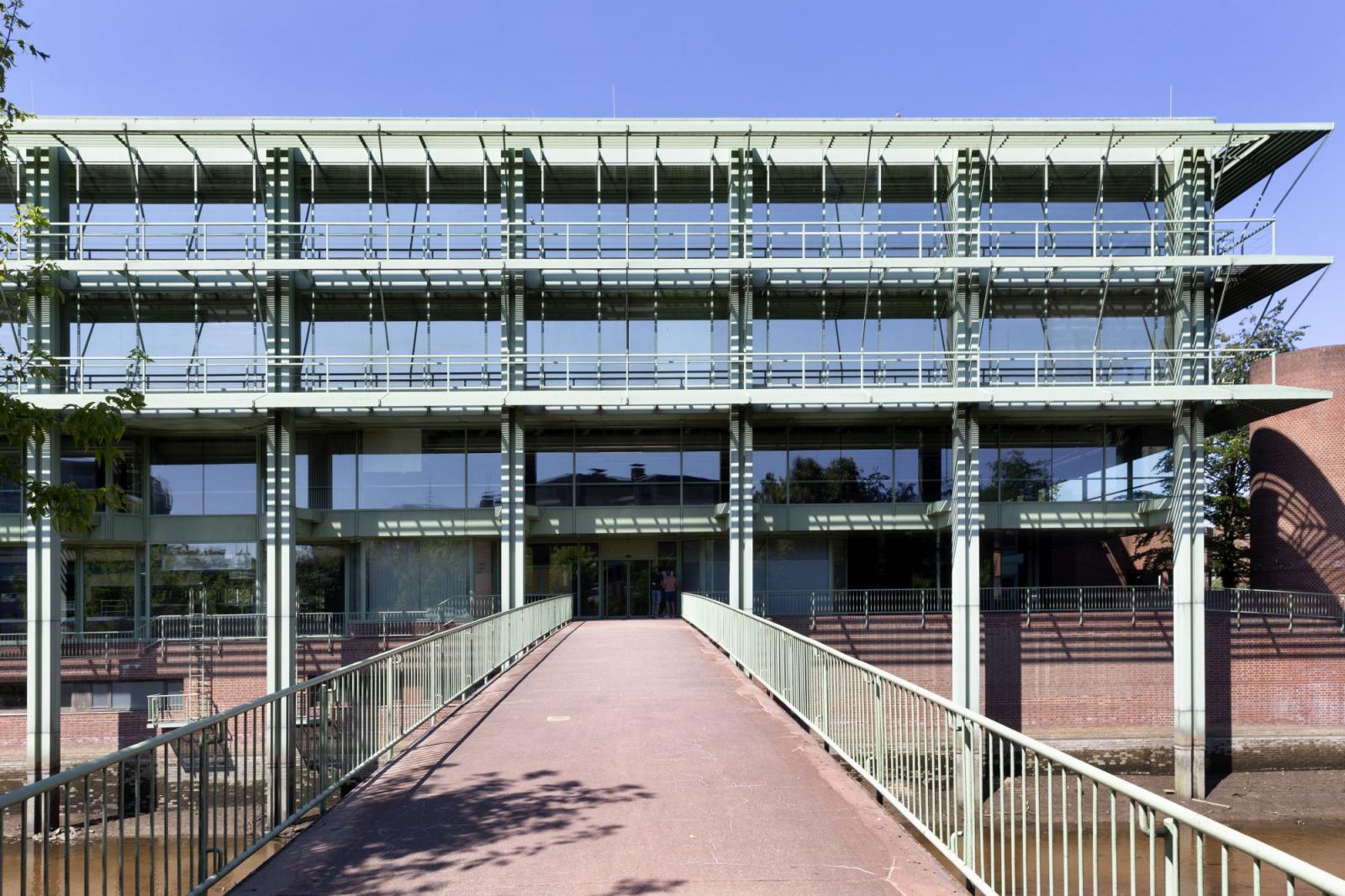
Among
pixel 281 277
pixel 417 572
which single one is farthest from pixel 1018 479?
pixel 281 277

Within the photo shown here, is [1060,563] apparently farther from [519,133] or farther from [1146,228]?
[519,133]

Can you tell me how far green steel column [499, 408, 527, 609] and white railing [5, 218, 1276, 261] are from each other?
505 cm

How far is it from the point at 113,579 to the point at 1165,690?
31.4 m

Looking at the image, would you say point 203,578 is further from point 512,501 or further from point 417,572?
point 512,501

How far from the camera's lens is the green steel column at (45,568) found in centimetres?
2486

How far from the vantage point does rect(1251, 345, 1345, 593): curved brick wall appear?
3081 centimetres

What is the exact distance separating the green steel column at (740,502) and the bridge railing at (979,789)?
1562cm

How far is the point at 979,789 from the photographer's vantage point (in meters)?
5.80

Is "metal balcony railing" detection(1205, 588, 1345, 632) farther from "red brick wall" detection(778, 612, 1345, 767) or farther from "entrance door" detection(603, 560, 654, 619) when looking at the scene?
"entrance door" detection(603, 560, 654, 619)

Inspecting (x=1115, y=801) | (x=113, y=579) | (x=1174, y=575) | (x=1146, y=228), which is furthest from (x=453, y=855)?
(x=1146, y=228)

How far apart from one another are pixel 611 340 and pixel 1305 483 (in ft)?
76.0

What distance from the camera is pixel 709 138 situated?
89.4 ft

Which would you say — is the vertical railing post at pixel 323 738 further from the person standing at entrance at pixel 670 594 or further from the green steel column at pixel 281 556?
the person standing at entrance at pixel 670 594

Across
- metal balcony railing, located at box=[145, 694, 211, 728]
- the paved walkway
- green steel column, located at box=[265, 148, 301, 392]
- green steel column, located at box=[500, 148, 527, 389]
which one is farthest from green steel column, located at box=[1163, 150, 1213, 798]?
metal balcony railing, located at box=[145, 694, 211, 728]
